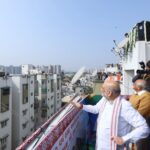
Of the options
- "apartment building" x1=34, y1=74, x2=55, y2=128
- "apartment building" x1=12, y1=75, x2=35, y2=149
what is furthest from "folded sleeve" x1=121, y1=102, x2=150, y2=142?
"apartment building" x1=34, y1=74, x2=55, y2=128

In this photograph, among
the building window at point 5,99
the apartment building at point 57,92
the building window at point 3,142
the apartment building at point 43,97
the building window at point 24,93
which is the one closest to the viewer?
the building window at point 3,142

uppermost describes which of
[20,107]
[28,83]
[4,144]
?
[28,83]

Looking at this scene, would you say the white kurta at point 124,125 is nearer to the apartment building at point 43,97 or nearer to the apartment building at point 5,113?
the apartment building at point 5,113

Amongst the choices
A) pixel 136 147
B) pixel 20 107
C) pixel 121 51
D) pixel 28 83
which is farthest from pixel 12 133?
pixel 136 147

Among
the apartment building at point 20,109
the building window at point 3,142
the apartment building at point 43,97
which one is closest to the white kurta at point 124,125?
the building window at point 3,142

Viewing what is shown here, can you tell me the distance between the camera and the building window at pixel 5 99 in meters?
29.8

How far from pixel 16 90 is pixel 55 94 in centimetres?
2220

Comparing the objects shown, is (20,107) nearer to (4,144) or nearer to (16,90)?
(16,90)

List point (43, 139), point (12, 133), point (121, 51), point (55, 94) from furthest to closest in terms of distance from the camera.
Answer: point (55, 94) < point (12, 133) < point (121, 51) < point (43, 139)

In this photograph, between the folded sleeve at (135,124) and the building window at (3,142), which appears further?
the building window at (3,142)

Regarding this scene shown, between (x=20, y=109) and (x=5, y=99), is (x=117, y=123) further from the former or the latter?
(x=20, y=109)

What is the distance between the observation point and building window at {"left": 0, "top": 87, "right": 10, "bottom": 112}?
2975cm

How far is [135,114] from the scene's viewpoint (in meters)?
3.41

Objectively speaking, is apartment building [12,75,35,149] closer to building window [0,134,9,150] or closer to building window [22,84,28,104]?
building window [22,84,28,104]
